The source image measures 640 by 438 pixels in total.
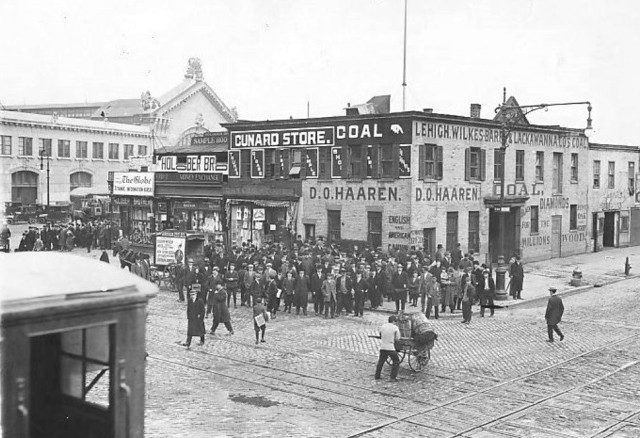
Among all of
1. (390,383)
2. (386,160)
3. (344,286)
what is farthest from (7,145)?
(390,383)

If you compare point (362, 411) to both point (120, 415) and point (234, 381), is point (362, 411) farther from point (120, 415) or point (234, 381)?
point (120, 415)

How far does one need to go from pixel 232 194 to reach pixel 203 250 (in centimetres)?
805

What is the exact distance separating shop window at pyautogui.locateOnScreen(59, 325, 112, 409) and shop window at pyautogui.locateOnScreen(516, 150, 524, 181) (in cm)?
3218

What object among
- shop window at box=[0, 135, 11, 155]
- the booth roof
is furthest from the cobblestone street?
shop window at box=[0, 135, 11, 155]

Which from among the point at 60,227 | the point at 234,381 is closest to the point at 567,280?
the point at 234,381

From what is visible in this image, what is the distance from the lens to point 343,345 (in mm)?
18766

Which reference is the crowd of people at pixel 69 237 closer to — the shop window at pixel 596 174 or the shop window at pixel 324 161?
the shop window at pixel 324 161

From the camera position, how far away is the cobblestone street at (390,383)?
12.3 meters

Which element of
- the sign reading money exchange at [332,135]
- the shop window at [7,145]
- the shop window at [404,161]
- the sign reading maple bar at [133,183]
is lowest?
the sign reading maple bar at [133,183]

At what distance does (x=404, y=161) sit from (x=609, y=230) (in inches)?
829

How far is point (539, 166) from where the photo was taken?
125 ft

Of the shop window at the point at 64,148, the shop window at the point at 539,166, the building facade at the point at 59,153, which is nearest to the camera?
the shop window at the point at 539,166

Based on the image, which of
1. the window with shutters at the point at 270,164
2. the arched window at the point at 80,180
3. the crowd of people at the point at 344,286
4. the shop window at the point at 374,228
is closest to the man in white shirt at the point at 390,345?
the crowd of people at the point at 344,286

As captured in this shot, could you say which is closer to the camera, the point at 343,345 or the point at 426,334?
the point at 426,334
